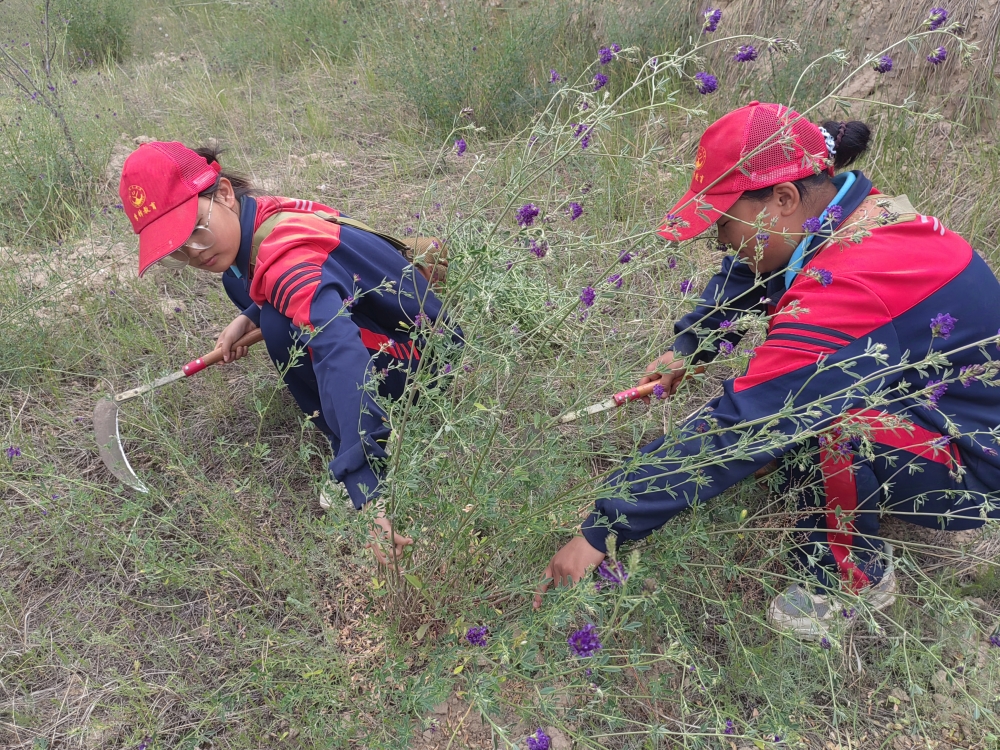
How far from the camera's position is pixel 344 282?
200 centimetres

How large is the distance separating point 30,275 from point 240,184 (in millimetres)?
1298

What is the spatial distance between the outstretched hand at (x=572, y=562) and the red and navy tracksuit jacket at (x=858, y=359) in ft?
0.09

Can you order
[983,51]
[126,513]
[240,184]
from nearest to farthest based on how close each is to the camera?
[126,513], [240,184], [983,51]

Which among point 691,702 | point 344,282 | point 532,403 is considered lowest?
point 691,702

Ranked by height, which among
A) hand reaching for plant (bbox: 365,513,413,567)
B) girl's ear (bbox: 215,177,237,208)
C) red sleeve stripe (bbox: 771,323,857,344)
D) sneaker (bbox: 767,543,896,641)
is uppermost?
girl's ear (bbox: 215,177,237,208)

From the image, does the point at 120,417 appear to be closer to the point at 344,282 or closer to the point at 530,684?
the point at 344,282

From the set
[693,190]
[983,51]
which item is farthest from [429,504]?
[983,51]

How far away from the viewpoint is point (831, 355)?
5.09 ft

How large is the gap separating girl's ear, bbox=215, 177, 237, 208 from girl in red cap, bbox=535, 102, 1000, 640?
4.39 feet

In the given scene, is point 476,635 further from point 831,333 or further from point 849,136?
point 849,136

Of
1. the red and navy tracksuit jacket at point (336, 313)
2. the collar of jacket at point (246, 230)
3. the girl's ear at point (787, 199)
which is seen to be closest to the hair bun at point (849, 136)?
the girl's ear at point (787, 199)

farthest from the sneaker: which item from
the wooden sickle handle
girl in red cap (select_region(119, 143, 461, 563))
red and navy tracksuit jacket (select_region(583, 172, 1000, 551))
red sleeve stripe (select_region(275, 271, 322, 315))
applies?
the wooden sickle handle

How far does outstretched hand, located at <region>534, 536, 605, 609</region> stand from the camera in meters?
1.64

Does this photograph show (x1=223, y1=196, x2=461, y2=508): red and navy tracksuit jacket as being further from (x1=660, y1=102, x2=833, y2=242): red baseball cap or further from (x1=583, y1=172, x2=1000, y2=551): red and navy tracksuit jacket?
(x1=660, y1=102, x2=833, y2=242): red baseball cap
